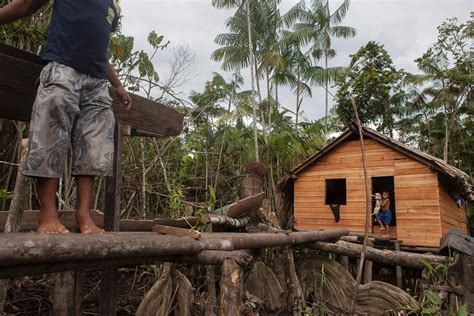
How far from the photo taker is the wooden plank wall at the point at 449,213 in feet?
33.9

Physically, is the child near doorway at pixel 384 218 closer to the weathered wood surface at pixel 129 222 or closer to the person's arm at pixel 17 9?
the weathered wood surface at pixel 129 222

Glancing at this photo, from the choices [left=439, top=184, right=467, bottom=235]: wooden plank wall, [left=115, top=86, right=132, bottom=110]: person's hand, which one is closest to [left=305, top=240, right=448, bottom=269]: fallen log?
[left=115, top=86, right=132, bottom=110]: person's hand

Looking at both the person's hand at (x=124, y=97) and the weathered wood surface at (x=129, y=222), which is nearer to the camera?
the person's hand at (x=124, y=97)

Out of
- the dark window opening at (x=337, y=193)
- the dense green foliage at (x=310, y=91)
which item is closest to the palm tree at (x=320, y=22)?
the dense green foliage at (x=310, y=91)

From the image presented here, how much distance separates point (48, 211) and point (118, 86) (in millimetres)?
1072

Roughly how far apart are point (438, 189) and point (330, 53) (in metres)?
16.0

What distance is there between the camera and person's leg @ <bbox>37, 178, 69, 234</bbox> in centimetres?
176

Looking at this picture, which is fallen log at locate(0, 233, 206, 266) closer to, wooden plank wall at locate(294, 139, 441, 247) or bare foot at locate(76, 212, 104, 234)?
bare foot at locate(76, 212, 104, 234)

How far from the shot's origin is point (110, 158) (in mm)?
2191

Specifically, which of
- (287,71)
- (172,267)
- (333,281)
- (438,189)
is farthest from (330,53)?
(172,267)

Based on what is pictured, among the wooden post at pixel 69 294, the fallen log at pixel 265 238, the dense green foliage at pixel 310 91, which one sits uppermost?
the dense green foliage at pixel 310 91

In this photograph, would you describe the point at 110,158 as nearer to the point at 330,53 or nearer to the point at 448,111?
the point at 330,53

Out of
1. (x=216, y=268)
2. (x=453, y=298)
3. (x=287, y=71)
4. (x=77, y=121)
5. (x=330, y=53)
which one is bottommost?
(x=453, y=298)

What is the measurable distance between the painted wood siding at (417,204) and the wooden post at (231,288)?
918cm
